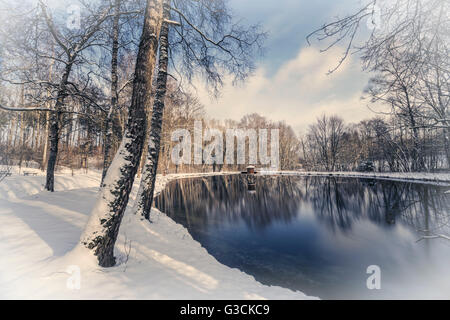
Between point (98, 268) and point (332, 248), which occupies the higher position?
point (98, 268)

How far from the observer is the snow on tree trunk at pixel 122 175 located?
2605 millimetres

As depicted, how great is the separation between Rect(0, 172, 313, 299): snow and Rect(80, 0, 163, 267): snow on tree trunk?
196 millimetres

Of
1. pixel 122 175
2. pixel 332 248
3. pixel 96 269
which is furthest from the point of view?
pixel 332 248

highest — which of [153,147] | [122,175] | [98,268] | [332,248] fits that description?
[153,147]

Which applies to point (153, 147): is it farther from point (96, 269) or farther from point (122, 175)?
point (96, 269)

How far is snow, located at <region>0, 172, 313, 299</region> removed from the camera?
6.71ft

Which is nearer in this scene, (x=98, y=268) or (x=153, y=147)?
(x=98, y=268)

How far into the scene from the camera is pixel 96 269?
8.06ft

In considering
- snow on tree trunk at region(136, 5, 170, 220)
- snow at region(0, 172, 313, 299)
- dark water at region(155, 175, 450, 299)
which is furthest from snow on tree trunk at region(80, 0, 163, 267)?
dark water at region(155, 175, 450, 299)

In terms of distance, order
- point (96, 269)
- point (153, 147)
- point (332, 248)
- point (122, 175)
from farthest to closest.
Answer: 1. point (153, 147)
2. point (332, 248)
3. point (122, 175)
4. point (96, 269)

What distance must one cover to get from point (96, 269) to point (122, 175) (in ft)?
4.52

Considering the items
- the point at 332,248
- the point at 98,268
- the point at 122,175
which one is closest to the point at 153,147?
the point at 122,175
